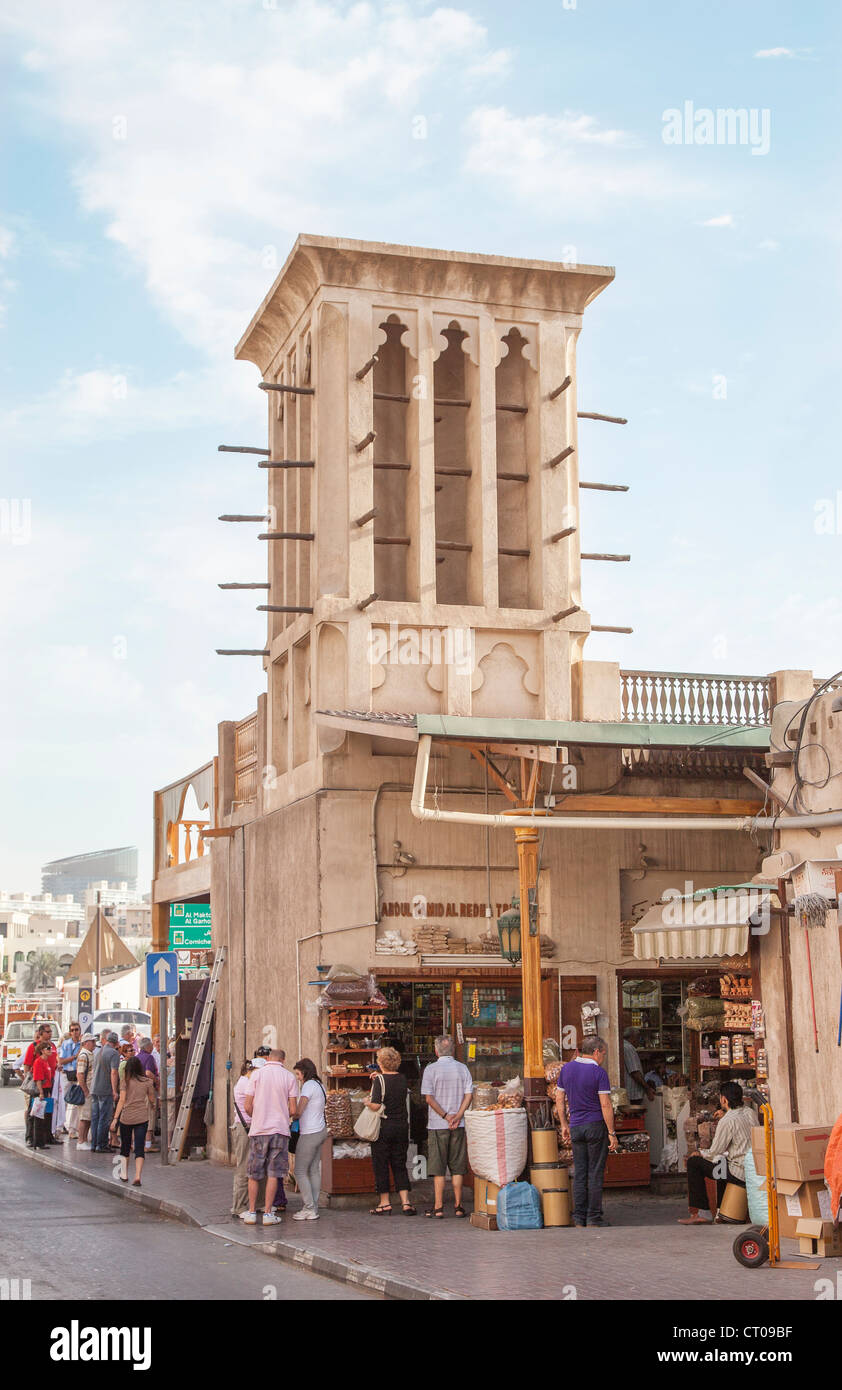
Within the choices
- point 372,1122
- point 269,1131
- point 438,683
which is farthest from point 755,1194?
point 438,683

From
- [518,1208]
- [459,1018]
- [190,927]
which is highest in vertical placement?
[190,927]

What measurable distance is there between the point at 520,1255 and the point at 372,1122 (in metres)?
3.60

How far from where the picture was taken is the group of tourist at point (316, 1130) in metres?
16.5

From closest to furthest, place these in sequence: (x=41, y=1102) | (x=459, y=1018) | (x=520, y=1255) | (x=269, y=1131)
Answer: (x=520, y=1255), (x=269, y=1131), (x=459, y=1018), (x=41, y=1102)

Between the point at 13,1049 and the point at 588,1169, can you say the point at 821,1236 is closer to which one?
the point at 588,1169

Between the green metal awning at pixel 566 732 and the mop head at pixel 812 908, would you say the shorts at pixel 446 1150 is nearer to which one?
the green metal awning at pixel 566 732

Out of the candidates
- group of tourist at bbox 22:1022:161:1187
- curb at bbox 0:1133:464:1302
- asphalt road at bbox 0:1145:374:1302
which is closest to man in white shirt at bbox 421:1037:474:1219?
curb at bbox 0:1133:464:1302

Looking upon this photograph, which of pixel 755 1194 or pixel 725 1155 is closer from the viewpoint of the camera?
pixel 755 1194

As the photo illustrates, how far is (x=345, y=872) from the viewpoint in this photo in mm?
19594

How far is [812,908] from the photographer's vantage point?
15461 millimetres

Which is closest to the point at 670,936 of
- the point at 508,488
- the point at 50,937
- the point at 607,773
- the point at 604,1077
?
the point at 604,1077
